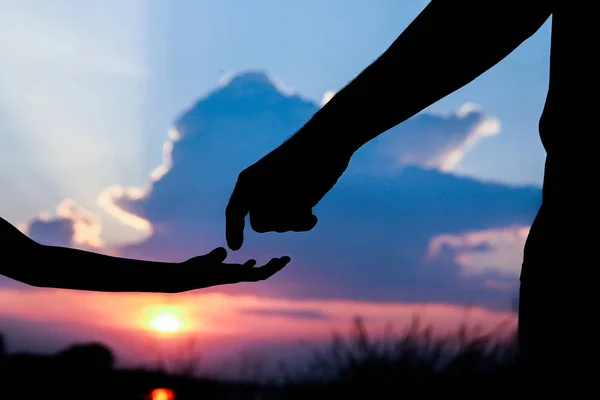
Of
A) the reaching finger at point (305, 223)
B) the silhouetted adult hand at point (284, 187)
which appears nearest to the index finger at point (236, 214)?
the silhouetted adult hand at point (284, 187)

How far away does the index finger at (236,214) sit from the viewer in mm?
1853

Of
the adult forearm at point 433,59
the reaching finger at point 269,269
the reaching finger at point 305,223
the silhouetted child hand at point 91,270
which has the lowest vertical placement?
the silhouetted child hand at point 91,270

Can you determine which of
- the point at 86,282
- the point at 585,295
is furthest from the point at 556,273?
the point at 86,282

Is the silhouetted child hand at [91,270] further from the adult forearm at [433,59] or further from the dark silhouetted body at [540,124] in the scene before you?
the adult forearm at [433,59]

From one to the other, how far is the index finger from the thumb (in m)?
0.22

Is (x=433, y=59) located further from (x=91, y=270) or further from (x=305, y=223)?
(x=91, y=270)

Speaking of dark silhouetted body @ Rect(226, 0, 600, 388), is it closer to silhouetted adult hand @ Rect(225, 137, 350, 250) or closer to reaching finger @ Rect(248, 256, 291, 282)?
silhouetted adult hand @ Rect(225, 137, 350, 250)

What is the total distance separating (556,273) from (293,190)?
72 centimetres

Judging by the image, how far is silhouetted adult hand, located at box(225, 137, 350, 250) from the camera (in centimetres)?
181

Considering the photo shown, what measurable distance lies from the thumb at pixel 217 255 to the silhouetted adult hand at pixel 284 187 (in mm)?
210

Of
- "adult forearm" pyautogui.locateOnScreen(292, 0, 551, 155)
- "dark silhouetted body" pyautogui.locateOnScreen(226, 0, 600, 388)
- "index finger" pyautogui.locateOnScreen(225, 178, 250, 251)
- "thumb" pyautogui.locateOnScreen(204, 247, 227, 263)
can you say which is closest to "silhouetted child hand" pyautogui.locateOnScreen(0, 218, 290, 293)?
"thumb" pyautogui.locateOnScreen(204, 247, 227, 263)

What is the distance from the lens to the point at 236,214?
1871 mm

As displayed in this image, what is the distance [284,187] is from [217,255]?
1.02 feet

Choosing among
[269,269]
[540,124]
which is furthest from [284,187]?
[540,124]
